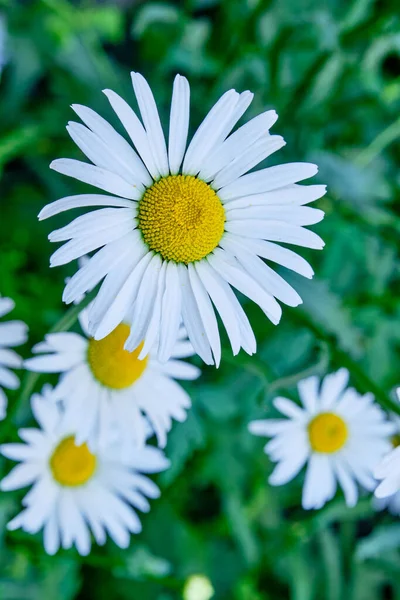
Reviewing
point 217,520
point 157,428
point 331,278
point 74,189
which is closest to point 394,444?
point 331,278

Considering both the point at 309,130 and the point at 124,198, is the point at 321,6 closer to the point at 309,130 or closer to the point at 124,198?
the point at 309,130

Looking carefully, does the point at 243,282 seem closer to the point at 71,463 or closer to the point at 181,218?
the point at 181,218

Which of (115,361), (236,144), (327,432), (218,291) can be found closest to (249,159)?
(236,144)

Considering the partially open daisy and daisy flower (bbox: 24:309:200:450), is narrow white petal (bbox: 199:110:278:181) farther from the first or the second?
daisy flower (bbox: 24:309:200:450)

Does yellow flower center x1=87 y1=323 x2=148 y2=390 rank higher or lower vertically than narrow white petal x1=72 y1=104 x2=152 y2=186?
lower

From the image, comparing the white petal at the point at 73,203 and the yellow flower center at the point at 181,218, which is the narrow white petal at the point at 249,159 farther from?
the white petal at the point at 73,203

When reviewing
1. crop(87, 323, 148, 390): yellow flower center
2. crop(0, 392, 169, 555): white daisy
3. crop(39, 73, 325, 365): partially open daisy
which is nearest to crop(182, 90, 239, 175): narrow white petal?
crop(39, 73, 325, 365): partially open daisy
